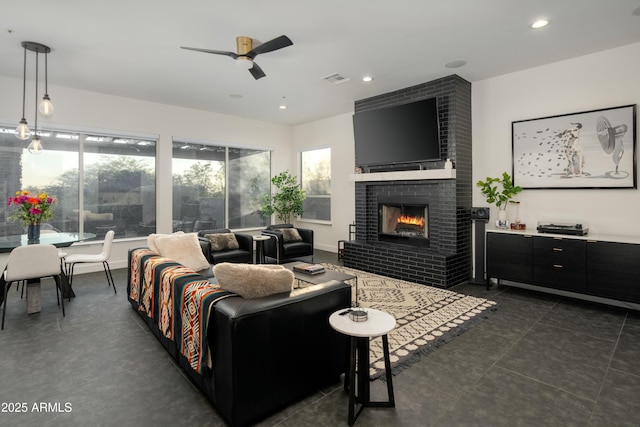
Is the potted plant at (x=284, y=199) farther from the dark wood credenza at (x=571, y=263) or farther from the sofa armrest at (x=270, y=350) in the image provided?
Result: the sofa armrest at (x=270, y=350)

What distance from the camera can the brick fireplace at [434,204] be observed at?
4812 millimetres

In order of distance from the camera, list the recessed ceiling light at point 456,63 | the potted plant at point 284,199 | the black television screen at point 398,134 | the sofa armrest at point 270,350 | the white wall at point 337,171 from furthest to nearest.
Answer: the potted plant at point 284,199 → the white wall at point 337,171 → the black television screen at point 398,134 → the recessed ceiling light at point 456,63 → the sofa armrest at point 270,350

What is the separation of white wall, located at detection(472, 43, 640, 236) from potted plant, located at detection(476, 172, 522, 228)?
16 cm

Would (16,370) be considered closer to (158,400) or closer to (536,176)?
(158,400)

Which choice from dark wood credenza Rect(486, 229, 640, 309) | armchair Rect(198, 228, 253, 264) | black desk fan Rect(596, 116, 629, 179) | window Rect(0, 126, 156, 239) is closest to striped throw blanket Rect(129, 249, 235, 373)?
armchair Rect(198, 228, 253, 264)

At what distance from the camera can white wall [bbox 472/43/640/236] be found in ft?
12.6

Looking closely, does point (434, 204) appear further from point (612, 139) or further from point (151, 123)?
point (151, 123)

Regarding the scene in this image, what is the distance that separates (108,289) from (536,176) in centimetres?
600

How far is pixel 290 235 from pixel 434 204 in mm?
2544

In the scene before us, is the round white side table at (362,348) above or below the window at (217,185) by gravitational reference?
below

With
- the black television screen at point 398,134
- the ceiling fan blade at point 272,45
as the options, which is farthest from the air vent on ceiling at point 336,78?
the ceiling fan blade at point 272,45

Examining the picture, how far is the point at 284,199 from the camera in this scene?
747cm

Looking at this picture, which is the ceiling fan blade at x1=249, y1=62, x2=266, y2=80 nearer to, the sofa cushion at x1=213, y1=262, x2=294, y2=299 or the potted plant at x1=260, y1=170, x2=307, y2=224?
the sofa cushion at x1=213, y1=262, x2=294, y2=299

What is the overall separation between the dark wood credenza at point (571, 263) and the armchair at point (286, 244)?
116 inches
